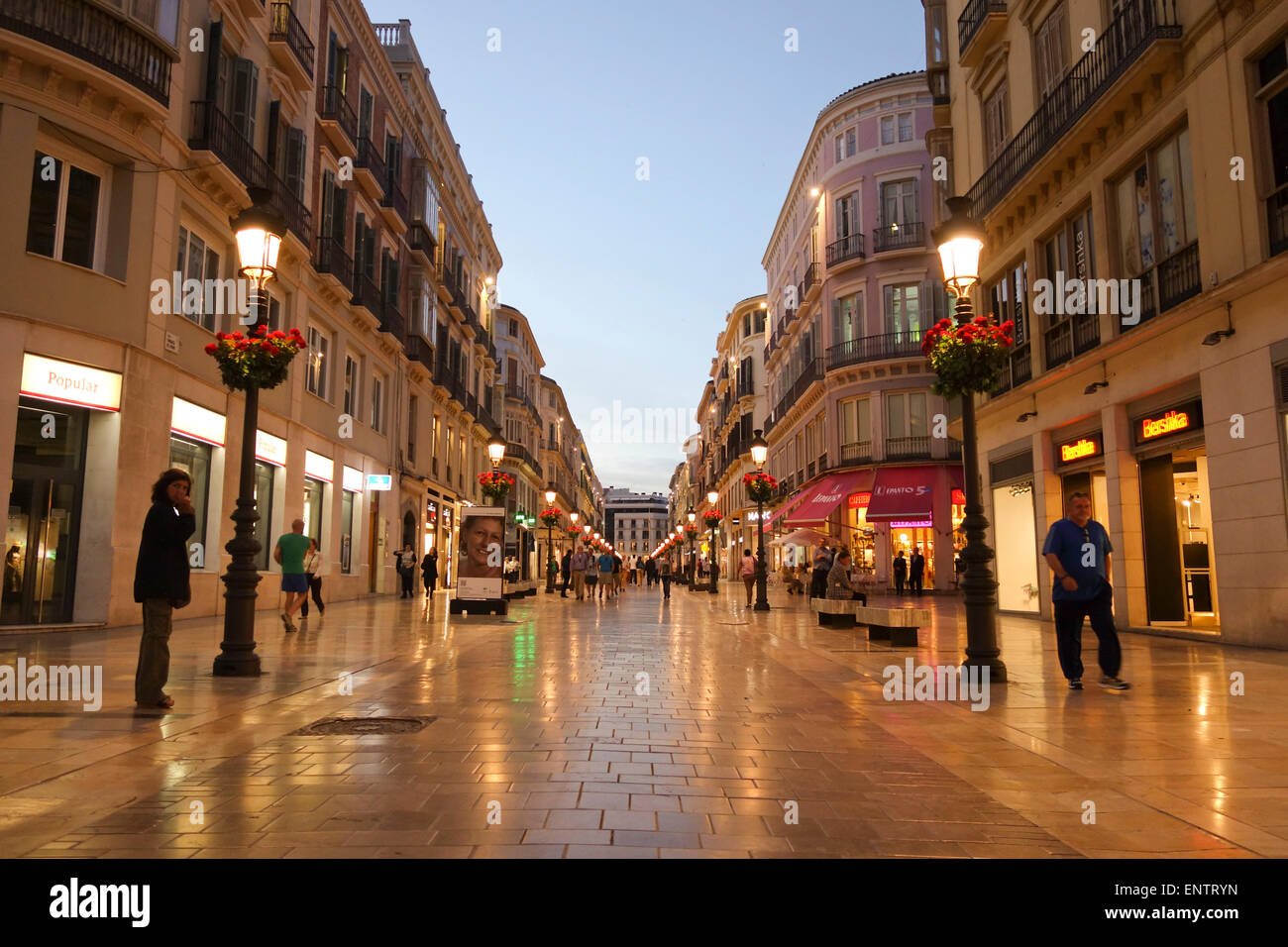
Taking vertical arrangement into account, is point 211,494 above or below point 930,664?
above

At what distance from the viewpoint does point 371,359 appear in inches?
1091

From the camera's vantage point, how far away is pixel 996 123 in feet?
66.4

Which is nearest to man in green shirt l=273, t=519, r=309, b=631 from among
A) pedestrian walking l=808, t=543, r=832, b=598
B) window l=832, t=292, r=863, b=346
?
pedestrian walking l=808, t=543, r=832, b=598

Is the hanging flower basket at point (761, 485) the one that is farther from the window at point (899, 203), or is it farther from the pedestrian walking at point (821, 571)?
the window at point (899, 203)

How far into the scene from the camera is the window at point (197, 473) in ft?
53.0

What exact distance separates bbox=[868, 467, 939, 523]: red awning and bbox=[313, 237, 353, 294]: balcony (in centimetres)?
2018

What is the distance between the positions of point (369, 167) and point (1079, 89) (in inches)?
766

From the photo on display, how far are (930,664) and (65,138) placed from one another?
14.9 meters

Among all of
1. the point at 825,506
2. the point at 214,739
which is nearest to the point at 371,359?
the point at 825,506

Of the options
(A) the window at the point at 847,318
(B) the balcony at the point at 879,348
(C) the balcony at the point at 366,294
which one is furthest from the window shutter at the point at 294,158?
(A) the window at the point at 847,318

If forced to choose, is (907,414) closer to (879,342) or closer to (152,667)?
(879,342)

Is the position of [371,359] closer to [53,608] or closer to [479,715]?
[53,608]

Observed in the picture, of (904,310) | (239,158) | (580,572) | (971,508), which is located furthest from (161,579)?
(904,310)

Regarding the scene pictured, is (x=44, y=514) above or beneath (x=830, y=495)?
beneath
